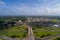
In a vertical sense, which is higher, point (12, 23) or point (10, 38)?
point (12, 23)

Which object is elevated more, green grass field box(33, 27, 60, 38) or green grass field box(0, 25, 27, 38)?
green grass field box(0, 25, 27, 38)

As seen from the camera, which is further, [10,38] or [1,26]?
[1,26]

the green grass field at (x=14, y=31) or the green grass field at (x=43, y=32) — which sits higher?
the green grass field at (x=14, y=31)

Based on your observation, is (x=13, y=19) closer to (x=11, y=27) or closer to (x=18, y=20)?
Answer: (x=18, y=20)

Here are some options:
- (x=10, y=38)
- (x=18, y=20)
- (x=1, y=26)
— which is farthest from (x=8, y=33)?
(x=18, y=20)

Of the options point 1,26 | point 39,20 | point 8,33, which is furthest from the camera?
point 39,20

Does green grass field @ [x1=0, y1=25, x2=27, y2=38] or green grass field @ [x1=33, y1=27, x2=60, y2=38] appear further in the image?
green grass field @ [x1=0, y1=25, x2=27, y2=38]

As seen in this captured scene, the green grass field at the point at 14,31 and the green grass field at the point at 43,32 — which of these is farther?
the green grass field at the point at 14,31

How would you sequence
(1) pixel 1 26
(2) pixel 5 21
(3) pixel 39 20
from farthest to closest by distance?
(3) pixel 39 20 < (2) pixel 5 21 < (1) pixel 1 26

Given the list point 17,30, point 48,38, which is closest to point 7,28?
point 17,30
